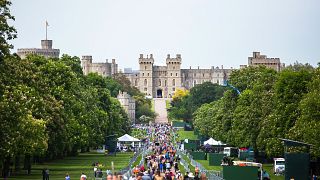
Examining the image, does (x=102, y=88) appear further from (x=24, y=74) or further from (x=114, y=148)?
(x=24, y=74)

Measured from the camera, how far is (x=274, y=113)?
65438 millimetres

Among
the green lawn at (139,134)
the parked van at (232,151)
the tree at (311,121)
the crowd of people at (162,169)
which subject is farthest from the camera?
the green lawn at (139,134)

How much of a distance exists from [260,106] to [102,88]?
42.4m

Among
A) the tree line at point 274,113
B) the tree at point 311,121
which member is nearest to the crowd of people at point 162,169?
the tree line at point 274,113

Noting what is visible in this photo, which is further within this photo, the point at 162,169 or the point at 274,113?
the point at 274,113

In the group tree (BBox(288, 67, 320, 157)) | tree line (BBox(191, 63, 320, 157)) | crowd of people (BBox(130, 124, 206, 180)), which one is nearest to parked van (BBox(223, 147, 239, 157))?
tree line (BBox(191, 63, 320, 157))

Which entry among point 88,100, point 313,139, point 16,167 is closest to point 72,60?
point 88,100

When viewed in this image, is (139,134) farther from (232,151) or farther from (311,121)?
(311,121)

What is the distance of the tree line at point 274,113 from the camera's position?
180ft

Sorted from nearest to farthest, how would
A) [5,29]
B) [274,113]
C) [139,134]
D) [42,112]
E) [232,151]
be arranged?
[5,29]
[42,112]
[274,113]
[232,151]
[139,134]

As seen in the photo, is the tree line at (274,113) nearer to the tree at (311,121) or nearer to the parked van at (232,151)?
the tree at (311,121)

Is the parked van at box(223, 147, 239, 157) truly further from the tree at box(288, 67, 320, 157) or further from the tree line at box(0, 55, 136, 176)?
the tree at box(288, 67, 320, 157)

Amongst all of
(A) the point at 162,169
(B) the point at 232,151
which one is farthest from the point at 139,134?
(A) the point at 162,169

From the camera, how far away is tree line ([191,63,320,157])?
54844 mm
